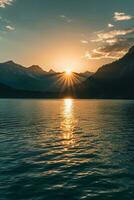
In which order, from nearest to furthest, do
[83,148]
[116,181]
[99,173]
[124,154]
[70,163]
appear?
[116,181] → [99,173] → [70,163] → [124,154] → [83,148]

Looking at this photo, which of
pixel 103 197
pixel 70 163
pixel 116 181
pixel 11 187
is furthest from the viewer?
pixel 70 163

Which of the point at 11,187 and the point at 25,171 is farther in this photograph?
the point at 25,171

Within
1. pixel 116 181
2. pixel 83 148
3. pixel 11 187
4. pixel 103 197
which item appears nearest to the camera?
pixel 103 197

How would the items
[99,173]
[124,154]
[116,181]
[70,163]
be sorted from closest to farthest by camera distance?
1. [116,181]
2. [99,173]
3. [70,163]
4. [124,154]

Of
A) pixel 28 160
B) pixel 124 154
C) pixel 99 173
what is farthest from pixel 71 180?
pixel 124 154

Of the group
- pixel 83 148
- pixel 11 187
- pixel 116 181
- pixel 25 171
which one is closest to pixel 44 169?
pixel 25 171

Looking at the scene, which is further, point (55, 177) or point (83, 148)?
point (83, 148)

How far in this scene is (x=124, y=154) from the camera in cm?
3844

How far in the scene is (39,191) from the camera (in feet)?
77.9

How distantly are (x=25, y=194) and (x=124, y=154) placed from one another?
1990 centimetres

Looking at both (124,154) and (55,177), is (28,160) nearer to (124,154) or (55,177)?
(55,177)

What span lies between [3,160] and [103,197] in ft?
54.9

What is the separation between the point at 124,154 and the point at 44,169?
13.8 metres

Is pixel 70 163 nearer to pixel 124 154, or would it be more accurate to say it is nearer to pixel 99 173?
pixel 99 173
